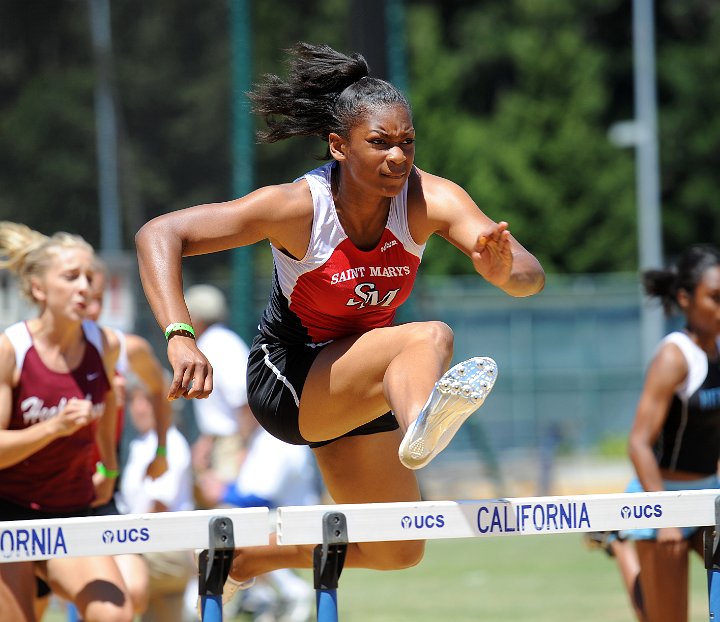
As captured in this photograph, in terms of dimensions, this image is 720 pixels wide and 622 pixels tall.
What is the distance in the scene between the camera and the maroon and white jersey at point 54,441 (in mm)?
5156

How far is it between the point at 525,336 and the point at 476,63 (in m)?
15.7

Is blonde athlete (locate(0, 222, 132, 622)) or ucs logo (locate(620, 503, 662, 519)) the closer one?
ucs logo (locate(620, 503, 662, 519))

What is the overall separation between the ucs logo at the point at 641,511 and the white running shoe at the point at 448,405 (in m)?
0.54

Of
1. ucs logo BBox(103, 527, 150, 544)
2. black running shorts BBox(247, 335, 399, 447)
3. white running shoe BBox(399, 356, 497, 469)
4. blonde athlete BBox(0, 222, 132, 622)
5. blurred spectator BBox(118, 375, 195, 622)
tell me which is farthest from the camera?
blurred spectator BBox(118, 375, 195, 622)

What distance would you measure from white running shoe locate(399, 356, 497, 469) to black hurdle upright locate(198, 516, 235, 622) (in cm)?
58

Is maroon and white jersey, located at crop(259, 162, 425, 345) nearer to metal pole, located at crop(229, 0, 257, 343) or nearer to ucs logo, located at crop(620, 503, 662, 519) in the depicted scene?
ucs logo, located at crop(620, 503, 662, 519)

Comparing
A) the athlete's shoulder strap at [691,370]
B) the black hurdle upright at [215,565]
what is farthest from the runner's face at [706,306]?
the black hurdle upright at [215,565]

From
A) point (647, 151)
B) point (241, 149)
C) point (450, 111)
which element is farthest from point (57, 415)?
point (450, 111)

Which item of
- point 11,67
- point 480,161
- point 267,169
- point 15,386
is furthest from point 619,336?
point 15,386

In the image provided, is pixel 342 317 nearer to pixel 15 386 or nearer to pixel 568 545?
pixel 15 386

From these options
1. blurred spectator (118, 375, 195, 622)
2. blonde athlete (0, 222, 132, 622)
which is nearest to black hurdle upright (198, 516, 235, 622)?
blonde athlete (0, 222, 132, 622)

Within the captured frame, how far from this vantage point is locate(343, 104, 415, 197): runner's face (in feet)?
13.8

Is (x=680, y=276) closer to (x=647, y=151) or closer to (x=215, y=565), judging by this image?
(x=215, y=565)

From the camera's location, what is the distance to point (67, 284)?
5.35 meters
